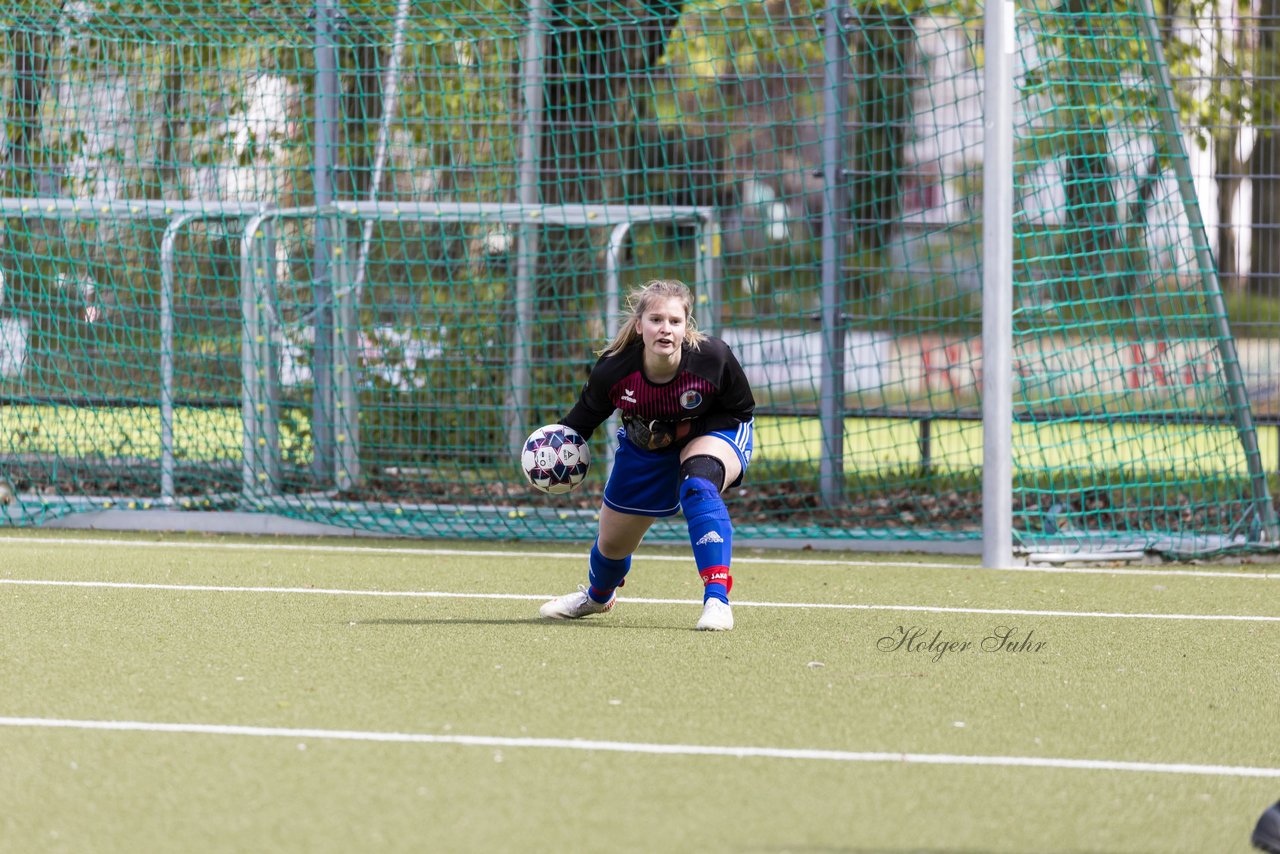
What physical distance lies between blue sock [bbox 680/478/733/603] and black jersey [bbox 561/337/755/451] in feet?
0.86

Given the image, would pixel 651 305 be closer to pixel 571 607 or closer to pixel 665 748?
pixel 571 607

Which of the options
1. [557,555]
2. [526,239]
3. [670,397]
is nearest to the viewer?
[670,397]

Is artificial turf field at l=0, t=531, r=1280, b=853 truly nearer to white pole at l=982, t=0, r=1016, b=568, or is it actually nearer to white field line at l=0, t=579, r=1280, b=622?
white field line at l=0, t=579, r=1280, b=622

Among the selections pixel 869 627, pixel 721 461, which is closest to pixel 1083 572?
pixel 869 627

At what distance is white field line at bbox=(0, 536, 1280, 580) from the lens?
22.7ft

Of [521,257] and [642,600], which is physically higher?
[521,257]

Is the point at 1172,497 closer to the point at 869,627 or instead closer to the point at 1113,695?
the point at 869,627

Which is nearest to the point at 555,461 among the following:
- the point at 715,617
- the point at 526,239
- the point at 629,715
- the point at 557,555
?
the point at 715,617

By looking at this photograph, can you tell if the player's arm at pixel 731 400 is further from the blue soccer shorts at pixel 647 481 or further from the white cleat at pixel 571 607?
the white cleat at pixel 571 607

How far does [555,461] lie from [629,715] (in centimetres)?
165

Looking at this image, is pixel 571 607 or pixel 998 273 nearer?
pixel 571 607

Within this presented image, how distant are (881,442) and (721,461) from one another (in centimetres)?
448

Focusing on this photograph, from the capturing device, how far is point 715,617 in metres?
5.17

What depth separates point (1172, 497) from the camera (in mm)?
8656
